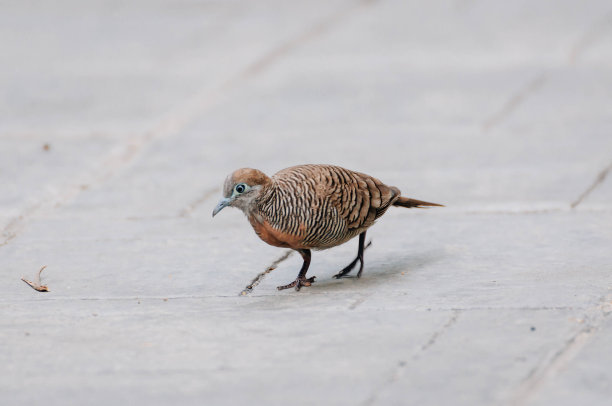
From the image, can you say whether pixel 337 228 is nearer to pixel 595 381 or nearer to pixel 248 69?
pixel 595 381

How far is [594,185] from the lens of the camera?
22.7 ft

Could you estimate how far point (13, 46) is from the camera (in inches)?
517

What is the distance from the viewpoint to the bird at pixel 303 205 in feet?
16.5

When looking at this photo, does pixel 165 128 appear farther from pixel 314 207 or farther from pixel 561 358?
pixel 561 358

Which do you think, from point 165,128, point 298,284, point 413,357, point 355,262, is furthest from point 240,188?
point 165,128

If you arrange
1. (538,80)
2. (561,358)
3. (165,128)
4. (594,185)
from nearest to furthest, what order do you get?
1. (561,358)
2. (594,185)
3. (165,128)
4. (538,80)

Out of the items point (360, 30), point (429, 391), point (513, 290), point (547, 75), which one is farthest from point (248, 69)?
point (429, 391)

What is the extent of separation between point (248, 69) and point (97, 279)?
6.47m

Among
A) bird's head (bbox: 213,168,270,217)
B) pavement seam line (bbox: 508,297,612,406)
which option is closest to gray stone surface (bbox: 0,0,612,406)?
pavement seam line (bbox: 508,297,612,406)

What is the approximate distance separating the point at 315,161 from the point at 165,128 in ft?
6.47

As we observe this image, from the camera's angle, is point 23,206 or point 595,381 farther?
point 23,206

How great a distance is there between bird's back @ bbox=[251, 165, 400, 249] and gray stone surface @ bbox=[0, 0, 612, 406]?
11.9 inches

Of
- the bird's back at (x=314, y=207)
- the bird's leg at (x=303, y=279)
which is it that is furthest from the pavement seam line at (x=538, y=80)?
the bird's leg at (x=303, y=279)

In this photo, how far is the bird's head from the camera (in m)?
5.01
